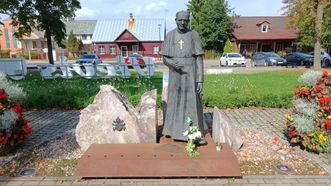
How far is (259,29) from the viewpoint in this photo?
40125mm

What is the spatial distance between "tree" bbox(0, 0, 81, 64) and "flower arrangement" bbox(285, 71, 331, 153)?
20539 mm

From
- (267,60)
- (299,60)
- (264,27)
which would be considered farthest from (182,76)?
(264,27)

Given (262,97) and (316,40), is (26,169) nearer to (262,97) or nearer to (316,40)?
(262,97)

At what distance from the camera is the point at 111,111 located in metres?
5.19

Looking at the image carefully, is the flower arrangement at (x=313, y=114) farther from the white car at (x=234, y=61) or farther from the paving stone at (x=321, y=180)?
the white car at (x=234, y=61)

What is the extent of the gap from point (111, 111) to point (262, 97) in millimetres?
5903

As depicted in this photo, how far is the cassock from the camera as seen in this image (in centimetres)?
474

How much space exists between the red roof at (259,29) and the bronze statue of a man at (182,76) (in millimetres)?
35837

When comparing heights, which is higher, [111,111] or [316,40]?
[316,40]

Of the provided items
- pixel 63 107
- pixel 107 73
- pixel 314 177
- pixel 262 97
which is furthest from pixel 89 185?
pixel 107 73

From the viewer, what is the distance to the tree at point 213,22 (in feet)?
120

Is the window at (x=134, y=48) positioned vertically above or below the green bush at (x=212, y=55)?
above

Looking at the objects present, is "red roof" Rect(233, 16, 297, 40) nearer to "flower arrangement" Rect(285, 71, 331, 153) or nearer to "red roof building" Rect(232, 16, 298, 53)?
"red roof building" Rect(232, 16, 298, 53)

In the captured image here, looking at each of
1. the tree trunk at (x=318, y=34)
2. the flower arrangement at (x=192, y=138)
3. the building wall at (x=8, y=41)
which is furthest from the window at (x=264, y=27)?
the building wall at (x=8, y=41)
